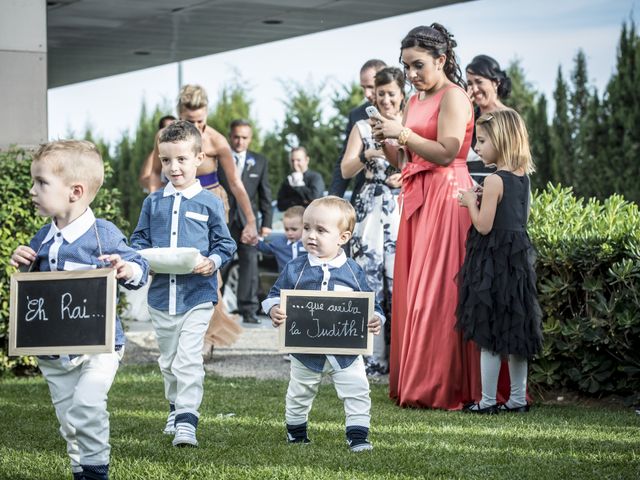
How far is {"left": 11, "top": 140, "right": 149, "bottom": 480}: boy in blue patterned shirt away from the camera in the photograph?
4.24 metres

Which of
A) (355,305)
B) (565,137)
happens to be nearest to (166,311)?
(355,305)

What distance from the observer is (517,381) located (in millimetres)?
6441

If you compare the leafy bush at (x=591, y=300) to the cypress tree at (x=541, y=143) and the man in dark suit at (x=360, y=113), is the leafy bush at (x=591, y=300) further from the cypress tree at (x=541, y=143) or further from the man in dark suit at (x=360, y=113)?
the cypress tree at (x=541, y=143)

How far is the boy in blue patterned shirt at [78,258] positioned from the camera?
424 cm

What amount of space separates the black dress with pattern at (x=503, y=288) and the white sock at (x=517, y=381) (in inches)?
3.5

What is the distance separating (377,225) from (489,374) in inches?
79.4

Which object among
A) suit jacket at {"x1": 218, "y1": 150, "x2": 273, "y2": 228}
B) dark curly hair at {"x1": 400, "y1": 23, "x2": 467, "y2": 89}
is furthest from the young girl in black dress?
suit jacket at {"x1": 218, "y1": 150, "x2": 273, "y2": 228}

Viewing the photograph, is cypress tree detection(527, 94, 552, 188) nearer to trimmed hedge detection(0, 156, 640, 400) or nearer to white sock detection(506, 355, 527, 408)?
trimmed hedge detection(0, 156, 640, 400)

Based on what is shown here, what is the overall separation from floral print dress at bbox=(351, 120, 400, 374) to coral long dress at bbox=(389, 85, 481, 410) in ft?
3.83

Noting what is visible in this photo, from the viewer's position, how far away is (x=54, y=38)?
1614 cm

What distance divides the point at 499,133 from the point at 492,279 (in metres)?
0.91

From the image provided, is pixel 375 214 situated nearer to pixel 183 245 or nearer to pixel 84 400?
pixel 183 245

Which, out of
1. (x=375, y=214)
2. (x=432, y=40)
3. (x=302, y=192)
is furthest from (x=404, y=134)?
(x=302, y=192)

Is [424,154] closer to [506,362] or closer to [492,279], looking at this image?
[492,279]
